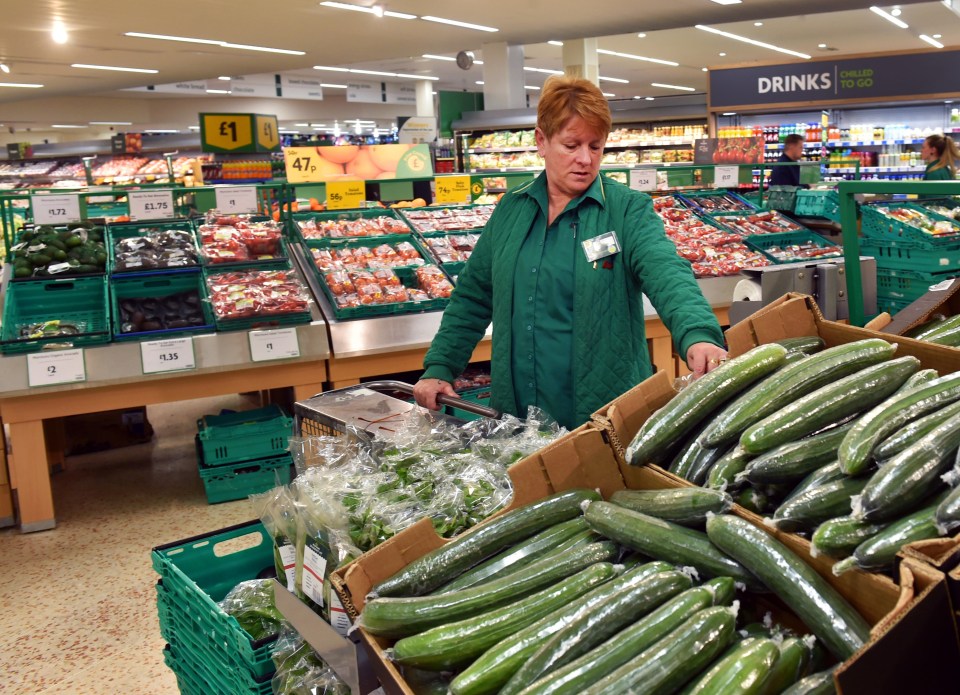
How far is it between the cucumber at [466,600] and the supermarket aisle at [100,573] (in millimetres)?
1888

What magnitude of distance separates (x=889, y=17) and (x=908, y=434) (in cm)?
1298

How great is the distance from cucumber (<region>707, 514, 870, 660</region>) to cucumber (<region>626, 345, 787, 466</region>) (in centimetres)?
23

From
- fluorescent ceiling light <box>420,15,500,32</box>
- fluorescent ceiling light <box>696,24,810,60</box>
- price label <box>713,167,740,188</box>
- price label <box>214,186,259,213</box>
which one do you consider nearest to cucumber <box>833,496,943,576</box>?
price label <box>214,186,259,213</box>

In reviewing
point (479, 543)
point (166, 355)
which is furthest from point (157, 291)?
point (479, 543)

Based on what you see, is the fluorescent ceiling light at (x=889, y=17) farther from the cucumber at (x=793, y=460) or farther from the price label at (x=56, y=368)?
the cucumber at (x=793, y=460)

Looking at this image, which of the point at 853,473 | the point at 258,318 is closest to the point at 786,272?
the point at 853,473

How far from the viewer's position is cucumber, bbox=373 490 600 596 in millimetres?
1275

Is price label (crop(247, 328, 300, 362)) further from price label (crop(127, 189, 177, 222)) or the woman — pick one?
the woman

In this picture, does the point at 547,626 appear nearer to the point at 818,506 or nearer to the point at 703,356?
the point at 818,506

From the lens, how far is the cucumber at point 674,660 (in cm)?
95

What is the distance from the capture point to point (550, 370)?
2.40 m

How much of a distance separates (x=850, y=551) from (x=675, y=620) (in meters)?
0.22

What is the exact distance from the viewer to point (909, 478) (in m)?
1.01

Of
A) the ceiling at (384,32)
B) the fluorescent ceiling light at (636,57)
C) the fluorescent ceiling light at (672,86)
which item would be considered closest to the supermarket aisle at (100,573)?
the ceiling at (384,32)
